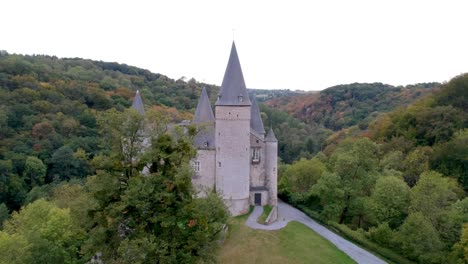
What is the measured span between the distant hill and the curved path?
7636 centimetres

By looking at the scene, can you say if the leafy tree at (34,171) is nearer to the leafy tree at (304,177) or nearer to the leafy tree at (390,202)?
the leafy tree at (304,177)

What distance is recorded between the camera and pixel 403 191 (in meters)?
38.1

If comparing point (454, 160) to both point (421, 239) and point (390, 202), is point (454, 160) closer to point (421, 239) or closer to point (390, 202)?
point (390, 202)

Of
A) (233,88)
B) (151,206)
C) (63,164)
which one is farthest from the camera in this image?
(63,164)

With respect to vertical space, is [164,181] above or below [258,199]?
above

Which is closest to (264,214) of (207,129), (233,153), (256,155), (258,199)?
(258,199)

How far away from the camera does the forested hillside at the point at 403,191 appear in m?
33.3

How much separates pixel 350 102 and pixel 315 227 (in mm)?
100626

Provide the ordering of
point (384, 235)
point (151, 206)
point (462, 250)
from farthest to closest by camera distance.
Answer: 1. point (384, 235)
2. point (462, 250)
3. point (151, 206)

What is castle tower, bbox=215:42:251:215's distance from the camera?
36719 millimetres

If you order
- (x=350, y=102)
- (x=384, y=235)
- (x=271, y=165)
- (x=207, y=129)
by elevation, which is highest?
(x=350, y=102)

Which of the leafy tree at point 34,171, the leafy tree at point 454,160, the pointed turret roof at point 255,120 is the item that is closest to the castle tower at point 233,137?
the pointed turret roof at point 255,120

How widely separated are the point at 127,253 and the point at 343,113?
381 ft

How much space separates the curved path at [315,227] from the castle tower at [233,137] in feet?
7.08
